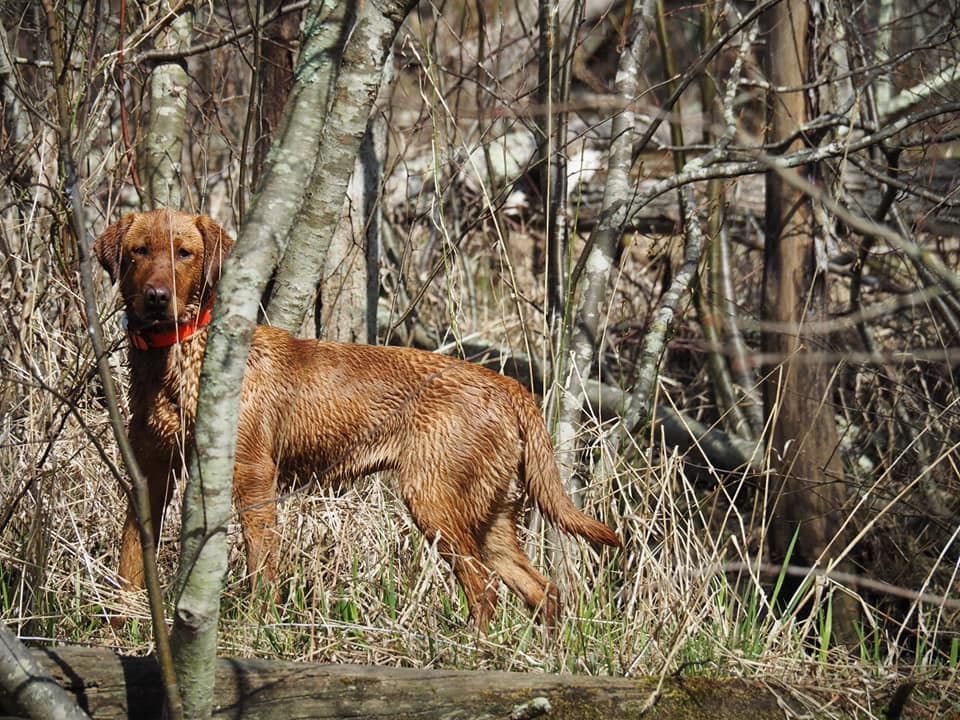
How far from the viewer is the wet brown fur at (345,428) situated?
405 centimetres

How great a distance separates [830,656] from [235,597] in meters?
2.51

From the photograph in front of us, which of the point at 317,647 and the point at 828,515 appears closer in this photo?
the point at 317,647

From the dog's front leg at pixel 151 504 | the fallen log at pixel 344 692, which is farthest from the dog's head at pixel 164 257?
the fallen log at pixel 344 692

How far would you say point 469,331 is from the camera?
734 cm

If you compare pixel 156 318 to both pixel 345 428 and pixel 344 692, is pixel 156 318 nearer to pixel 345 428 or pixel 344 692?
pixel 345 428

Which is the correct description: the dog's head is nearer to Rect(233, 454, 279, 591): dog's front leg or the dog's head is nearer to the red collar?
the red collar

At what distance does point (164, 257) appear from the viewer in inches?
157

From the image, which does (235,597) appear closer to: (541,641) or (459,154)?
(541,641)

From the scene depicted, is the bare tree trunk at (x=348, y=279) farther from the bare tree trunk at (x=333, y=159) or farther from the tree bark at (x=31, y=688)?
the tree bark at (x=31, y=688)

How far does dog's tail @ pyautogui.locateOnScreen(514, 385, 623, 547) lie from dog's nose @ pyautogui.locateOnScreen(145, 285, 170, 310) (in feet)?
4.68

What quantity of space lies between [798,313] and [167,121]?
138 inches

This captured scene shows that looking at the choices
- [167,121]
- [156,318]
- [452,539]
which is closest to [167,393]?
[156,318]

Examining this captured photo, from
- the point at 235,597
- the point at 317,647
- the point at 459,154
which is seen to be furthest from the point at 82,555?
the point at 459,154

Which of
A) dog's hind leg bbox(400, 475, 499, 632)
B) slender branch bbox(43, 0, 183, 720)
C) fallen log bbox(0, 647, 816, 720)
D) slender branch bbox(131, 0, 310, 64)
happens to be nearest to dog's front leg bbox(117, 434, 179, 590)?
dog's hind leg bbox(400, 475, 499, 632)
